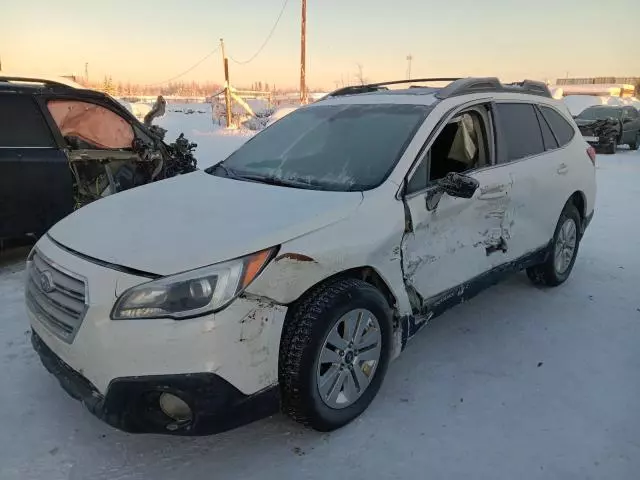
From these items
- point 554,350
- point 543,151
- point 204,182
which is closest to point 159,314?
point 204,182

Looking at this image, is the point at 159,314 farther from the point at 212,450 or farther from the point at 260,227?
the point at 212,450

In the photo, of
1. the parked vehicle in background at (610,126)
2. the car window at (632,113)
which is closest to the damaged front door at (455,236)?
the parked vehicle in background at (610,126)

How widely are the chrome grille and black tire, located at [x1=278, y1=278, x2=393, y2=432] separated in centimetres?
90

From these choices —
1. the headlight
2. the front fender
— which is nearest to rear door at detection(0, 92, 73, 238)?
the headlight

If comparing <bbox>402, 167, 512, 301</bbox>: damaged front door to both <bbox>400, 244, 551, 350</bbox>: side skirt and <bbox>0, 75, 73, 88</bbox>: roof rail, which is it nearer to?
<bbox>400, 244, 551, 350</bbox>: side skirt

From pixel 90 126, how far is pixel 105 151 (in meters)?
0.38

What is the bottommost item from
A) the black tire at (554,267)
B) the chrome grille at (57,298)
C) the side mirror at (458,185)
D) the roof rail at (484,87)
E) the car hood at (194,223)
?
the black tire at (554,267)

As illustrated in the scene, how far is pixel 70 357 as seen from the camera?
2350mm

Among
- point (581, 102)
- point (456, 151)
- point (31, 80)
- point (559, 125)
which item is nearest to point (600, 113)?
point (581, 102)

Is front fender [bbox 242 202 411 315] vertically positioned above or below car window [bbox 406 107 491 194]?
below

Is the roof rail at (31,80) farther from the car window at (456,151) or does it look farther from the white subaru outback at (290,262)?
the car window at (456,151)

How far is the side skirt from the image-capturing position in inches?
121

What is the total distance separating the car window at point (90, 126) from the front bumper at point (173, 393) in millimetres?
3855

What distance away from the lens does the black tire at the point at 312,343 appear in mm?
2426
